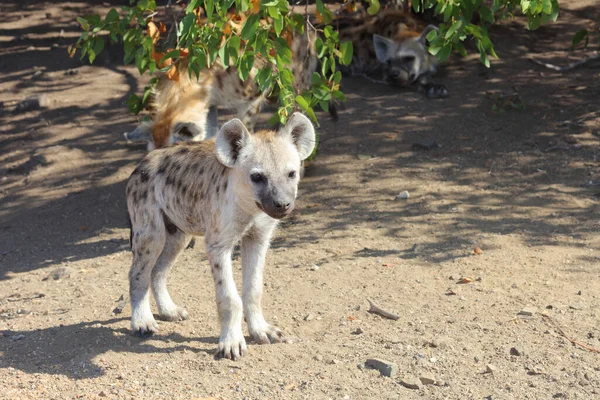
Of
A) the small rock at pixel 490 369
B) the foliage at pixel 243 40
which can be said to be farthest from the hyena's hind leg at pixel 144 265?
the small rock at pixel 490 369

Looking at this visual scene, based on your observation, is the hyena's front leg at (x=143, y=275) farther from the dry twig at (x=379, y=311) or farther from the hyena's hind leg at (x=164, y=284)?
the dry twig at (x=379, y=311)

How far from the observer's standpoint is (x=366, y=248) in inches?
246

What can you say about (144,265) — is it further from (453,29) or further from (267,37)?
(453,29)

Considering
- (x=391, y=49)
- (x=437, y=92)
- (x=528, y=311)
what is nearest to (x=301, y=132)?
(x=528, y=311)

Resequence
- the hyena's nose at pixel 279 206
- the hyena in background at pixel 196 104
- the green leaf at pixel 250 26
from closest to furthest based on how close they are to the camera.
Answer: the green leaf at pixel 250 26, the hyena's nose at pixel 279 206, the hyena in background at pixel 196 104

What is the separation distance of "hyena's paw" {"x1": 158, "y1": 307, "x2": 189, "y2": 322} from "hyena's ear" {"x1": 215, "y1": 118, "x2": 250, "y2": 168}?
1.13 m

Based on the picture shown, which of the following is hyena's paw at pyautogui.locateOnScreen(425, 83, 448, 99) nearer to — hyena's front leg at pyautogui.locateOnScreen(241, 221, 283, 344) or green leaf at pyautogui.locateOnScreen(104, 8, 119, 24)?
green leaf at pyautogui.locateOnScreen(104, 8, 119, 24)

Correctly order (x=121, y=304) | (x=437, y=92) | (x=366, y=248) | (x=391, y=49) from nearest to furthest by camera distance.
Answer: (x=121, y=304) < (x=366, y=248) < (x=437, y=92) < (x=391, y=49)

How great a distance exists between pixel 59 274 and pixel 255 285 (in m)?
2.09

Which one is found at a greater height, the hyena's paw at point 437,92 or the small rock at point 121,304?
the hyena's paw at point 437,92

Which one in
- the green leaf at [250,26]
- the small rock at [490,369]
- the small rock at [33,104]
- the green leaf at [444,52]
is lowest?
the small rock at [490,369]

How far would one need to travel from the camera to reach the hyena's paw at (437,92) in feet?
29.9

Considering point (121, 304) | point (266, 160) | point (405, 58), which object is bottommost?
point (121, 304)

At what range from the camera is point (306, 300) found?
5.43 metres
